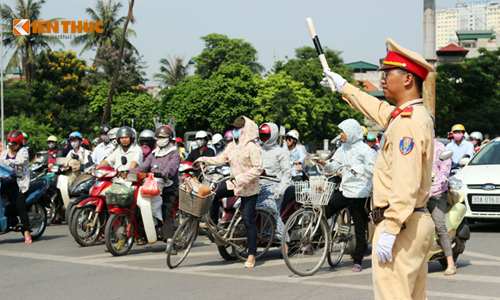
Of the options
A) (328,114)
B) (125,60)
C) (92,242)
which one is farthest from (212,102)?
(92,242)

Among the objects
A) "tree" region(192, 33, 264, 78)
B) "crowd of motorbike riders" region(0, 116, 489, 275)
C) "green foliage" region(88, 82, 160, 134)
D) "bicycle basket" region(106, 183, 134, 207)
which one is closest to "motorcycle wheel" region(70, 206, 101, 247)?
"bicycle basket" region(106, 183, 134, 207)

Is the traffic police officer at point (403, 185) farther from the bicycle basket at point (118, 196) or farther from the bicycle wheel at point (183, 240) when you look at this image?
the bicycle basket at point (118, 196)

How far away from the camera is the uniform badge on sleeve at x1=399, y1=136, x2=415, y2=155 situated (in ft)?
10.5

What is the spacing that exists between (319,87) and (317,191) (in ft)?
170

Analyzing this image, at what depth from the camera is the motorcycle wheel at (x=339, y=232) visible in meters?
7.38

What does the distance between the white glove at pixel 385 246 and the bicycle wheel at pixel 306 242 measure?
354cm

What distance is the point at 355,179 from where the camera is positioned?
23.7ft

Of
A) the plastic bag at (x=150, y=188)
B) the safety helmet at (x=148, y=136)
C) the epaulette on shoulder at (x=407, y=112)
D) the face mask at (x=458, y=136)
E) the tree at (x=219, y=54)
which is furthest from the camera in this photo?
the tree at (x=219, y=54)

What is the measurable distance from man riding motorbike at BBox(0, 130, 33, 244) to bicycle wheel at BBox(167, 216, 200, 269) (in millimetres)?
3662

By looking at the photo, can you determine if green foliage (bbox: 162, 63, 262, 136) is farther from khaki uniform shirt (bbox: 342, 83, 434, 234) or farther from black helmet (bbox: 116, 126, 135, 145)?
khaki uniform shirt (bbox: 342, 83, 434, 234)

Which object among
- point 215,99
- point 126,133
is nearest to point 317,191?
point 126,133

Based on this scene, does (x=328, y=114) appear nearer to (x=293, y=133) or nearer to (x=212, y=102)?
(x=212, y=102)

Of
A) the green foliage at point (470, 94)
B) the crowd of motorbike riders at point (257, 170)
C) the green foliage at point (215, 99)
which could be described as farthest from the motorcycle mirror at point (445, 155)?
the green foliage at point (470, 94)

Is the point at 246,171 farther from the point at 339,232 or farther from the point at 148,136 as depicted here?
the point at 148,136
